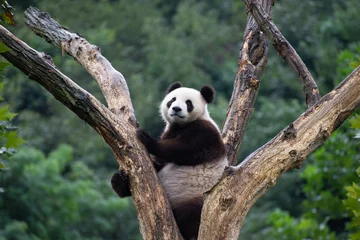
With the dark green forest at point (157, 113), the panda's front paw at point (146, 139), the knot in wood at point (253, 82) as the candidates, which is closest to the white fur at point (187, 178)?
the panda's front paw at point (146, 139)

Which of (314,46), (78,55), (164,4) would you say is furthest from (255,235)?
(164,4)

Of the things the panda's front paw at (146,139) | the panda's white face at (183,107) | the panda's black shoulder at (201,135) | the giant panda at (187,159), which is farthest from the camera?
the panda's white face at (183,107)

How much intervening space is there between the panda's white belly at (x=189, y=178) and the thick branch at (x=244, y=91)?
15.9 inches

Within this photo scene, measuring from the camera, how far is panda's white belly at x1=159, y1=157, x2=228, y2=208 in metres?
8.03

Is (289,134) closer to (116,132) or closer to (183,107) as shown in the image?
(116,132)

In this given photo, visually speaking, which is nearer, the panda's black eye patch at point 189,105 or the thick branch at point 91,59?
the thick branch at point 91,59

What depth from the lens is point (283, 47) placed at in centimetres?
812

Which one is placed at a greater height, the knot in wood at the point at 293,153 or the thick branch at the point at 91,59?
the thick branch at the point at 91,59

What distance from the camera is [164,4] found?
165 ft

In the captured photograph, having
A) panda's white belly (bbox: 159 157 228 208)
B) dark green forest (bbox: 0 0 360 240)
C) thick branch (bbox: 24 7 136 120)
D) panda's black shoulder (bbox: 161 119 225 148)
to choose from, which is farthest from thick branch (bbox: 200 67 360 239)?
panda's black shoulder (bbox: 161 119 225 148)

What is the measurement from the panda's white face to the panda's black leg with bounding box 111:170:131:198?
1474 millimetres

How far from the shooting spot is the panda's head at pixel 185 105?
884cm

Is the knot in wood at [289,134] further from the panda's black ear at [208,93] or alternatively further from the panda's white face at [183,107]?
the panda's black ear at [208,93]

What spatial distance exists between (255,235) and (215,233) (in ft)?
55.2
